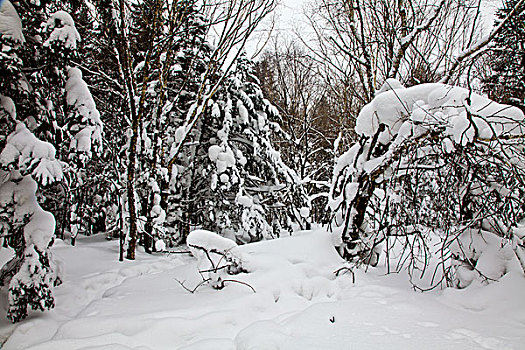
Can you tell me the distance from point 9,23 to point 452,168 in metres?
4.97

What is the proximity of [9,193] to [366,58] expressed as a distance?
22.0ft

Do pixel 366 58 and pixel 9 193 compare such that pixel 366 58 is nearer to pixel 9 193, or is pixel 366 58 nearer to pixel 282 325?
pixel 282 325

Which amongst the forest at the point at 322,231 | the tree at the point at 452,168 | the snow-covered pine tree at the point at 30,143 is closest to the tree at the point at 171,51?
the forest at the point at 322,231

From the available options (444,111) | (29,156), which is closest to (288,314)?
(444,111)

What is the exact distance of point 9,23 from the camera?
3270 millimetres

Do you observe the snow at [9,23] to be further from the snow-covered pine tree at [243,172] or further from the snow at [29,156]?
the snow-covered pine tree at [243,172]

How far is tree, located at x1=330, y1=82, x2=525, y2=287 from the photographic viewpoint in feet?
7.69

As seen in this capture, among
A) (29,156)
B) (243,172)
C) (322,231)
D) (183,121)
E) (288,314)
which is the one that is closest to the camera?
(288,314)

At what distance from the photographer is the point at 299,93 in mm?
14219

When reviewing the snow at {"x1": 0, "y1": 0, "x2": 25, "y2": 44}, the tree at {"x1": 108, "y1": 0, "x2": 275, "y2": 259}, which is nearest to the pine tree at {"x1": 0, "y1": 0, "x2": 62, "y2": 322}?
the snow at {"x1": 0, "y1": 0, "x2": 25, "y2": 44}

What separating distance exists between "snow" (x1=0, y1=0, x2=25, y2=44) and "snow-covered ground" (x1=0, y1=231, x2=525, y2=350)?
10.1ft

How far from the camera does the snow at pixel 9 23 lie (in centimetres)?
324

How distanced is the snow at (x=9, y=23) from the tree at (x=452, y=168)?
13.5ft

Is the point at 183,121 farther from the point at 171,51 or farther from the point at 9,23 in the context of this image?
the point at 9,23
